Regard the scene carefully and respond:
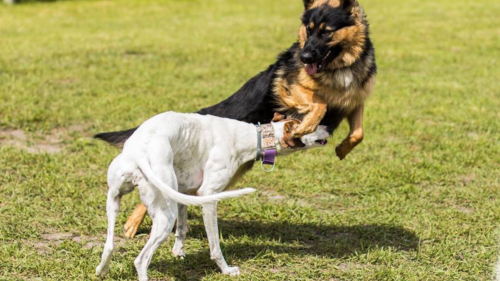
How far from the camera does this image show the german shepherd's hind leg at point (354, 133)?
5016mm

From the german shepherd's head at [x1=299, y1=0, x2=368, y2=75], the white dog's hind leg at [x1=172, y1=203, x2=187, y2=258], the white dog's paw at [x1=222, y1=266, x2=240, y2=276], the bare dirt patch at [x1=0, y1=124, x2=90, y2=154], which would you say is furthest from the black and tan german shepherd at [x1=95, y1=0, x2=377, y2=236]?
the bare dirt patch at [x1=0, y1=124, x2=90, y2=154]

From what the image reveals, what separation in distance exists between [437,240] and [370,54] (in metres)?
1.63

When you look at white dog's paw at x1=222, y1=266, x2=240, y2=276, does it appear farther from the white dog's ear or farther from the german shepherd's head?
the german shepherd's head

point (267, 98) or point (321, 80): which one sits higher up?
point (321, 80)

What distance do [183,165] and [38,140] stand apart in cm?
360

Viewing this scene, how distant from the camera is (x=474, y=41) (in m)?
14.1

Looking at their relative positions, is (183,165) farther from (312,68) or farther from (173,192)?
(312,68)

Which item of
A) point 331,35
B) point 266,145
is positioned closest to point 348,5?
point 331,35

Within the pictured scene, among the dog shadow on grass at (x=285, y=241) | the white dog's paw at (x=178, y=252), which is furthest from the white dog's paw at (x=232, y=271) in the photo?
the white dog's paw at (x=178, y=252)

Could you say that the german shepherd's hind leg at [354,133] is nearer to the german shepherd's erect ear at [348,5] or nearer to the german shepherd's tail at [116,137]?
the german shepherd's erect ear at [348,5]

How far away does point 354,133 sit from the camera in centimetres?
502

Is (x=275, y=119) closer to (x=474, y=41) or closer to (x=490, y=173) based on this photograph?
(x=490, y=173)

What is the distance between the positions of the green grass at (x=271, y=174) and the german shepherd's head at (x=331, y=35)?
4.74 ft

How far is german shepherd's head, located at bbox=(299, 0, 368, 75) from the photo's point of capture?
475cm
